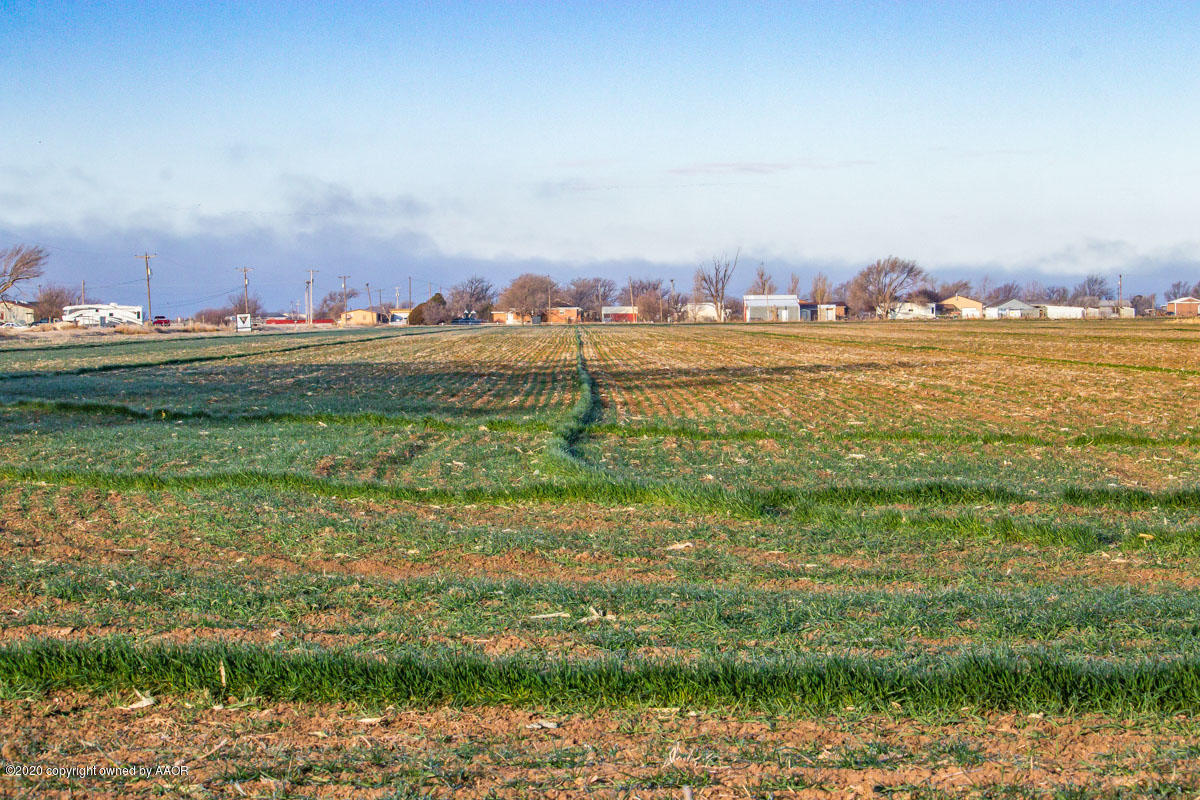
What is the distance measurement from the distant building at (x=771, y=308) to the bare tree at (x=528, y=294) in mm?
44133

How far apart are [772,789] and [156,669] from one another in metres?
3.09

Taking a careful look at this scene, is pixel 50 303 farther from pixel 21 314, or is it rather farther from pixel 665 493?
pixel 665 493

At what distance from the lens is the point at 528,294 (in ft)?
625

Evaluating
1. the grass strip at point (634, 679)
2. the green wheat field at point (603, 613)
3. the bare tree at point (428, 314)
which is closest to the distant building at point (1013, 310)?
the bare tree at point (428, 314)

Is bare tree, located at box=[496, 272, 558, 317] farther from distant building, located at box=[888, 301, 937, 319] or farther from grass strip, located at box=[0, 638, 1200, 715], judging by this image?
grass strip, located at box=[0, 638, 1200, 715]

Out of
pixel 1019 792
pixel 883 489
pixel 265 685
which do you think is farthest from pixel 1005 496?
pixel 265 685

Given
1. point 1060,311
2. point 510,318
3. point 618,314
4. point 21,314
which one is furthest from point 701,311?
point 21,314

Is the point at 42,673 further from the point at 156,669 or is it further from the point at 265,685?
the point at 265,685

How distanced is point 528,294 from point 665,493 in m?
183

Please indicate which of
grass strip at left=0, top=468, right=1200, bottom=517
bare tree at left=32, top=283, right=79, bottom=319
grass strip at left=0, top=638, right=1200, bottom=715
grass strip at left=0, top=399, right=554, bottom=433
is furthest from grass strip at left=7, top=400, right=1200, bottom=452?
bare tree at left=32, top=283, right=79, bottom=319

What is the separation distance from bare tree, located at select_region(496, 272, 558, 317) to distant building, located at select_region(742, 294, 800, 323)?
1738 inches

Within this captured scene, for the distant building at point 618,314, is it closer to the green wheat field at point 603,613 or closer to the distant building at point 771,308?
the distant building at point 771,308

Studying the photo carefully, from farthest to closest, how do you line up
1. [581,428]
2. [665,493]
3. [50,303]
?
[50,303], [581,428], [665,493]

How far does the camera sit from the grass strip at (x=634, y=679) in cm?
429
